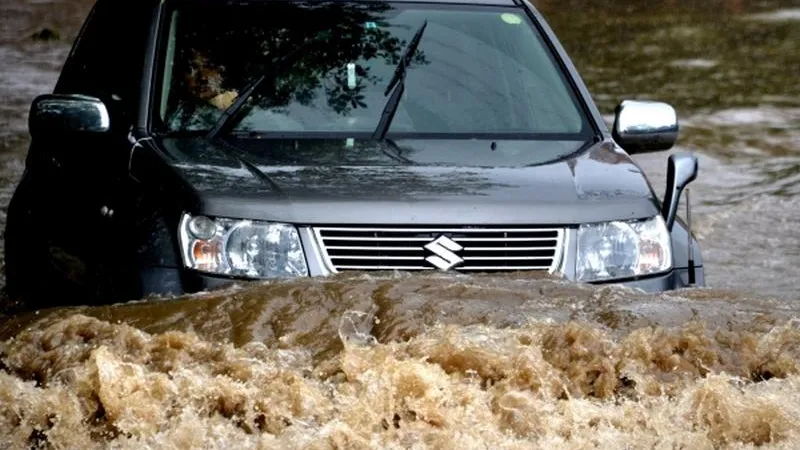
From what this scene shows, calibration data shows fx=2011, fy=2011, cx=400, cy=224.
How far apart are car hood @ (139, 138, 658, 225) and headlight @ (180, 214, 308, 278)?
42 millimetres

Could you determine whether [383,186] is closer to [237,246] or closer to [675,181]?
[237,246]

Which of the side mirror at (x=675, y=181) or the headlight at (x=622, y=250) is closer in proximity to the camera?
the headlight at (x=622, y=250)

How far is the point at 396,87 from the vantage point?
7.86 meters

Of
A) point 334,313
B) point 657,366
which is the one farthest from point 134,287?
point 657,366

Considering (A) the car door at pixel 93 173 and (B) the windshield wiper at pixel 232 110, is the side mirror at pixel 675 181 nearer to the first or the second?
(B) the windshield wiper at pixel 232 110

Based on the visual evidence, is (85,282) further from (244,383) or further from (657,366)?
(657,366)

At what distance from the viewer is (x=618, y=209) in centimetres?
701

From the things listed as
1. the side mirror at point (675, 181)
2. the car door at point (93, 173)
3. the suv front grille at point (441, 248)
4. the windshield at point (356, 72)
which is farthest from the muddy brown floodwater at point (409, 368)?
the windshield at point (356, 72)

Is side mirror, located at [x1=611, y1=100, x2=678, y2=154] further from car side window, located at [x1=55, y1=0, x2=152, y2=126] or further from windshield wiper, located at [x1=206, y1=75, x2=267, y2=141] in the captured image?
car side window, located at [x1=55, y1=0, x2=152, y2=126]

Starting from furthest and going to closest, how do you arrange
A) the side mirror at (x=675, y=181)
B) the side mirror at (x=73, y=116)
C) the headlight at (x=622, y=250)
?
the side mirror at (x=73, y=116) < the side mirror at (x=675, y=181) < the headlight at (x=622, y=250)

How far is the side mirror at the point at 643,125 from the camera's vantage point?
8031 millimetres

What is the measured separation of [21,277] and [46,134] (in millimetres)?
1121

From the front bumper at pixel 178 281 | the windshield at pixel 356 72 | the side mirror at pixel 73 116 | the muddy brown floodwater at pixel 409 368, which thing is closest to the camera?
the muddy brown floodwater at pixel 409 368

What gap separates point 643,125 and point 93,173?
2.19 metres
